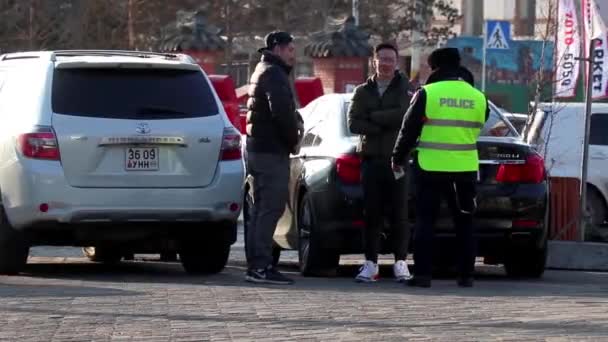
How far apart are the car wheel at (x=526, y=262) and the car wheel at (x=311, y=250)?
148cm

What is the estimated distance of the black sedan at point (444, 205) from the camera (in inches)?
484

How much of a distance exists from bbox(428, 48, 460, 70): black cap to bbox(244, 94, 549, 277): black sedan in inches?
38.1

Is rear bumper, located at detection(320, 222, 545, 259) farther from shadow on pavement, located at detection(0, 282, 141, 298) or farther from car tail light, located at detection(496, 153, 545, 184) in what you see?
shadow on pavement, located at detection(0, 282, 141, 298)

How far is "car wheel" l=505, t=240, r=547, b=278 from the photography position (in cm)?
1288

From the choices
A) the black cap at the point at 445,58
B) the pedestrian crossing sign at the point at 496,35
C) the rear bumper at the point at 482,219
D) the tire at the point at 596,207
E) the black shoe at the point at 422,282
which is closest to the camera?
the black shoe at the point at 422,282

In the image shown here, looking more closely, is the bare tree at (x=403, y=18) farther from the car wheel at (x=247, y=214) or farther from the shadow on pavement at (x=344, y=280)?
the shadow on pavement at (x=344, y=280)

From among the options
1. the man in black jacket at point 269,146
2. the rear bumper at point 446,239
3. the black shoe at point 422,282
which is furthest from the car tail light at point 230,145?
the black shoe at point 422,282

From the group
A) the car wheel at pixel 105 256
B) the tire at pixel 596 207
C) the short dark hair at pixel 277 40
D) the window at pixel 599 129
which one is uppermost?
the short dark hair at pixel 277 40

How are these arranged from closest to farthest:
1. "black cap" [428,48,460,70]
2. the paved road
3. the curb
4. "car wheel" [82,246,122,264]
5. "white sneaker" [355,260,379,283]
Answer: the paved road < "black cap" [428,48,460,70] < "white sneaker" [355,260,379,283] < "car wheel" [82,246,122,264] < the curb

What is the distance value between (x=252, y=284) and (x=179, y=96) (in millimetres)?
1701

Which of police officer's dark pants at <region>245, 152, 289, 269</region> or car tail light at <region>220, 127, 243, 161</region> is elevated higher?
car tail light at <region>220, 127, 243, 161</region>

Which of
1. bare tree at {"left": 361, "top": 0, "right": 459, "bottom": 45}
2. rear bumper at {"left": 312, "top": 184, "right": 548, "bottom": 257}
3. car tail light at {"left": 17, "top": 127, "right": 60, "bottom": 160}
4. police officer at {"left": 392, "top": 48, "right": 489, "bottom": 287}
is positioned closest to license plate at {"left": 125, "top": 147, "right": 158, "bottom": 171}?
car tail light at {"left": 17, "top": 127, "right": 60, "bottom": 160}

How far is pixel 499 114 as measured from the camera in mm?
13398

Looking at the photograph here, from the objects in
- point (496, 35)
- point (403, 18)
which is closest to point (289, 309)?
point (496, 35)
